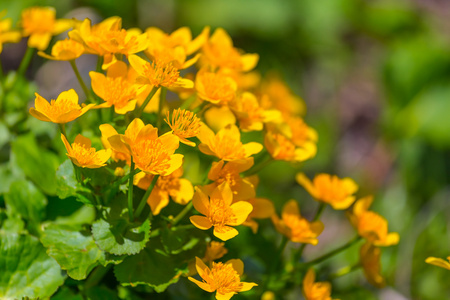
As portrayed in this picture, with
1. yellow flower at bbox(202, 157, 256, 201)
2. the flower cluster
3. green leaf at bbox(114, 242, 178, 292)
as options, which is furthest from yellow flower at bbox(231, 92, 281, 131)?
green leaf at bbox(114, 242, 178, 292)

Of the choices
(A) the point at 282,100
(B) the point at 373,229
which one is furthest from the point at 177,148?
(A) the point at 282,100

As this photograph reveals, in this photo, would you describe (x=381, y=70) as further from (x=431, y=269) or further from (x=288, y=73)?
(x=431, y=269)

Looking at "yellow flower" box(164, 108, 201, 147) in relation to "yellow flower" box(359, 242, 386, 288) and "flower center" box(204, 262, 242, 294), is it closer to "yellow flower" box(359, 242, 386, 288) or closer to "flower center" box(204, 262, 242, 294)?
"flower center" box(204, 262, 242, 294)

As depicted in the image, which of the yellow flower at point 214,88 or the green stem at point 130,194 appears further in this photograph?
the yellow flower at point 214,88

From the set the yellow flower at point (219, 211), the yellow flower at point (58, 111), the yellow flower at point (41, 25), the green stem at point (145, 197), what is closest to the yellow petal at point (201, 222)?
the yellow flower at point (219, 211)

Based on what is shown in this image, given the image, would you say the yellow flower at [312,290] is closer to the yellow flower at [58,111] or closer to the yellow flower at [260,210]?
the yellow flower at [260,210]
